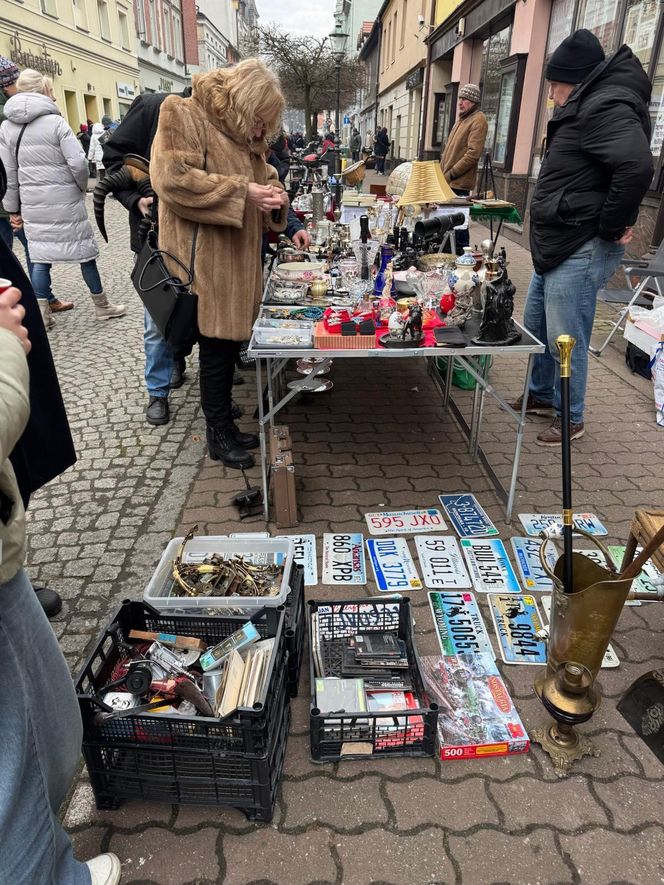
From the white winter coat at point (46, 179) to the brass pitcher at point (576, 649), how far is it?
546 cm

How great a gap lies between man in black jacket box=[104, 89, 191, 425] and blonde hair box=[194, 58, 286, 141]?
23.0 inches

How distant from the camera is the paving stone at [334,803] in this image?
1732mm

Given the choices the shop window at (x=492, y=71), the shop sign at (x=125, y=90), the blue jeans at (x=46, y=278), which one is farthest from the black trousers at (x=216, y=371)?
the shop sign at (x=125, y=90)

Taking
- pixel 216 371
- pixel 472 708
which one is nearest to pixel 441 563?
pixel 472 708

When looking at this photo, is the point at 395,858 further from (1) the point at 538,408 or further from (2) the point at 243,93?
(1) the point at 538,408

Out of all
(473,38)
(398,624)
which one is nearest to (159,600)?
(398,624)

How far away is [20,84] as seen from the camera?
512 centimetres

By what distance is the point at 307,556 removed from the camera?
9.29ft

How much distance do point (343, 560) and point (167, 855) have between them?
1.38 m

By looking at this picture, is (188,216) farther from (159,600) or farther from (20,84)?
(20,84)

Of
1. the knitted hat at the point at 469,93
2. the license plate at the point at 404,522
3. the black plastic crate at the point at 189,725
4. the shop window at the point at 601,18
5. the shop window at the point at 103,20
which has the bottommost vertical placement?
the license plate at the point at 404,522

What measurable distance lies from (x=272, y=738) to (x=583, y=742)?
1014mm

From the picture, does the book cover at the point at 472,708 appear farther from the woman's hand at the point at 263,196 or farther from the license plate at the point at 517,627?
the woman's hand at the point at 263,196

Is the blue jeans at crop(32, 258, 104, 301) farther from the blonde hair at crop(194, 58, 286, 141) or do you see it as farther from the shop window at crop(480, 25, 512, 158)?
the shop window at crop(480, 25, 512, 158)
